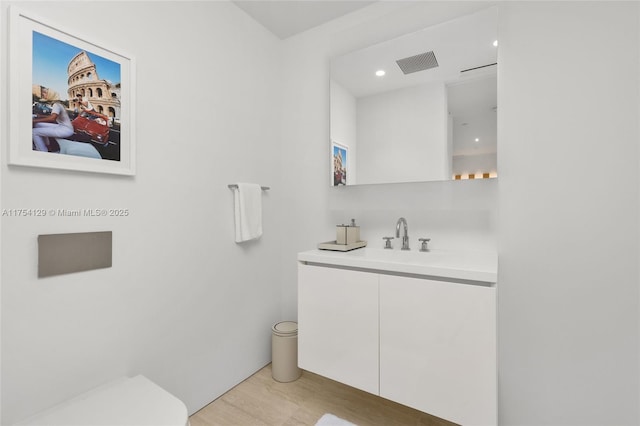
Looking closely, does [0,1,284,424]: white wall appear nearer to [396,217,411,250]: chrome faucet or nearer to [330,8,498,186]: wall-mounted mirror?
[330,8,498,186]: wall-mounted mirror

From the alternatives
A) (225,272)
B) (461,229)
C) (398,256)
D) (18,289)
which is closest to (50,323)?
(18,289)

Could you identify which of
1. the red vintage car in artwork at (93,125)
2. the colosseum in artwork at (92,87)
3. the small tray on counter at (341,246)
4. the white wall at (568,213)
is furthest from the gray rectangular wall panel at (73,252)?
the white wall at (568,213)

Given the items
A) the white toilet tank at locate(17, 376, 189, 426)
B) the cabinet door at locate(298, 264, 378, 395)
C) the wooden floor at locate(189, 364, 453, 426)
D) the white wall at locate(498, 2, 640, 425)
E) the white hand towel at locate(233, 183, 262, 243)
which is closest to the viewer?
the white toilet tank at locate(17, 376, 189, 426)

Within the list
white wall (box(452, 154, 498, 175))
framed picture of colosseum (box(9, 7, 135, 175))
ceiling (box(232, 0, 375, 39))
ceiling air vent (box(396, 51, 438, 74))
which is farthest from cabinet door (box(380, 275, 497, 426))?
ceiling (box(232, 0, 375, 39))

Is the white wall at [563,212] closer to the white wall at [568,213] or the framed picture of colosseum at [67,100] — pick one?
the white wall at [568,213]

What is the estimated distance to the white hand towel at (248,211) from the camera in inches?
75.0

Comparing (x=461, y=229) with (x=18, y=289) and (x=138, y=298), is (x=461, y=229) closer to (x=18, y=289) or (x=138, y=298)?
(x=138, y=298)

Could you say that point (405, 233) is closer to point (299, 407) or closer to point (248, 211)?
point (248, 211)

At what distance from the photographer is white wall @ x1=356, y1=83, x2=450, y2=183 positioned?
170 centimetres

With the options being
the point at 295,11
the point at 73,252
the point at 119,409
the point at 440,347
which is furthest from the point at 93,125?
the point at 440,347

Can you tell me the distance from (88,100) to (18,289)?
758 millimetres

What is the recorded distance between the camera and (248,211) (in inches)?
77.0

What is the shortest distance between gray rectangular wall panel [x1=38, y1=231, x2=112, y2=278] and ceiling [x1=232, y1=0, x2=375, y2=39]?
1.62 m

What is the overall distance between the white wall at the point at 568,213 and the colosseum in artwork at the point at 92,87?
1.82 metres
